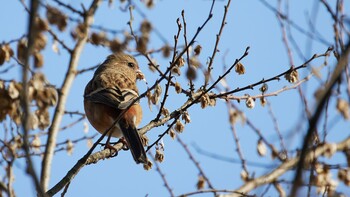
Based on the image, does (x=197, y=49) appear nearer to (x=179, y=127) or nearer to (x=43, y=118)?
(x=179, y=127)

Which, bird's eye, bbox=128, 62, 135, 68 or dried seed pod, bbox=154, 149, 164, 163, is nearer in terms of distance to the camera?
dried seed pod, bbox=154, 149, 164, 163

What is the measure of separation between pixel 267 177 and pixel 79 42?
180cm

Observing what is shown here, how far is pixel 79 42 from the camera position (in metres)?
4.20

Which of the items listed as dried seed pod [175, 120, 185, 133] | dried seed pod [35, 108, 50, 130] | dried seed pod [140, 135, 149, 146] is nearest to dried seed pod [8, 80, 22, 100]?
dried seed pod [35, 108, 50, 130]

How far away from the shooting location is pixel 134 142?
17.8 feet

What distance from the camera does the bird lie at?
18.5ft

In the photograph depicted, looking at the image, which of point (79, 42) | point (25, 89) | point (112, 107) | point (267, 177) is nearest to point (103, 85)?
point (112, 107)

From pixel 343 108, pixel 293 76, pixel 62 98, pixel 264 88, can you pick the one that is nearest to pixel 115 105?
pixel 264 88

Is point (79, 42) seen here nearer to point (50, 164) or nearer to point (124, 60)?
point (50, 164)

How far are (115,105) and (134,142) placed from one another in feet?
2.95

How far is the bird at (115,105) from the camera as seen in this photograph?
5645 mm

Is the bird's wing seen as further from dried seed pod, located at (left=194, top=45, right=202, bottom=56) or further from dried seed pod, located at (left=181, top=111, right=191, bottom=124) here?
dried seed pod, located at (left=194, top=45, right=202, bottom=56)

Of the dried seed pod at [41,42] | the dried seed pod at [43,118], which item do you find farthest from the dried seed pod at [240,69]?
the dried seed pod at [41,42]

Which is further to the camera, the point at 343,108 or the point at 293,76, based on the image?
the point at 293,76
